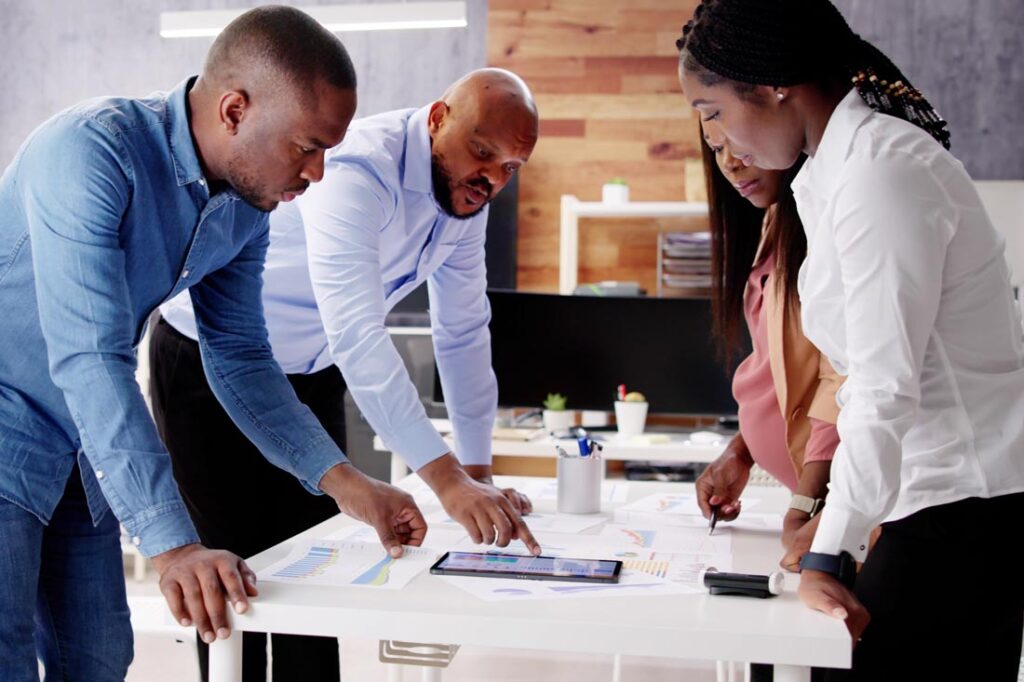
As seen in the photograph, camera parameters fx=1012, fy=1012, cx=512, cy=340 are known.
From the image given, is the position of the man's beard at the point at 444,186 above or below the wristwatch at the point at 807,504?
above

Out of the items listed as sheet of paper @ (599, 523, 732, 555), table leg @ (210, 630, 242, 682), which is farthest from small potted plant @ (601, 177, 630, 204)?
table leg @ (210, 630, 242, 682)

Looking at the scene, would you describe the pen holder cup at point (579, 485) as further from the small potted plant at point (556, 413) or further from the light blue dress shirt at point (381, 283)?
the small potted plant at point (556, 413)

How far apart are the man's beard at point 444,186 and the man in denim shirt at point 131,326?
0.53 m

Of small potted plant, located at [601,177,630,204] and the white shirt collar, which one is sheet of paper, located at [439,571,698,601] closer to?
the white shirt collar

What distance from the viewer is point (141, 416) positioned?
1149 millimetres

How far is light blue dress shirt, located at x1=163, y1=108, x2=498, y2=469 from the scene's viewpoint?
1.65m

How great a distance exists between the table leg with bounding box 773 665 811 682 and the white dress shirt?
13 centimetres

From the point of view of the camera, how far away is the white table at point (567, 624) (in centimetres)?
102

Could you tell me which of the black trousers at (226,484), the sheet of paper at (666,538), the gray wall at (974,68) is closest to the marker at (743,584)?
the sheet of paper at (666,538)

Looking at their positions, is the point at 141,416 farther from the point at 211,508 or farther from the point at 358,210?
the point at 211,508

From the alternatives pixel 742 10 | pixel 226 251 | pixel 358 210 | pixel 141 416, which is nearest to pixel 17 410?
pixel 141 416

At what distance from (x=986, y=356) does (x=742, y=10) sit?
486 mm

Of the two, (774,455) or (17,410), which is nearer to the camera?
(17,410)

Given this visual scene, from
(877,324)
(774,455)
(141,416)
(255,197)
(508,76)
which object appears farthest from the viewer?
(508,76)
